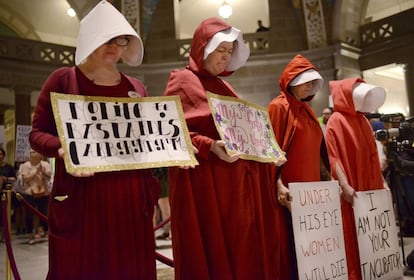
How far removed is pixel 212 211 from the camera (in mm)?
2195

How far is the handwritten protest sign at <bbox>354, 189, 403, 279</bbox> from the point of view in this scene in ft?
9.91

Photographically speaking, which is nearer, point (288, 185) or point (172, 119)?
point (172, 119)

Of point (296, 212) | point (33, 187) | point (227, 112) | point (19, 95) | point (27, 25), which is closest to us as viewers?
point (227, 112)

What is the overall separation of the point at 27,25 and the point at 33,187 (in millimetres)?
10041

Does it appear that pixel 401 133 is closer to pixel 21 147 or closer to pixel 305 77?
pixel 305 77

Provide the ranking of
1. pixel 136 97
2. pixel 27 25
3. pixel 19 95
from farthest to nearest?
pixel 27 25 < pixel 19 95 < pixel 136 97

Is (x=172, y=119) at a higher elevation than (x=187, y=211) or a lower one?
higher

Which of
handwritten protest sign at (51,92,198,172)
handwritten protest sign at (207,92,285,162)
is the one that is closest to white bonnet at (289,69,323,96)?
handwritten protest sign at (207,92,285,162)

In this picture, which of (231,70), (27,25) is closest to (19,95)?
(27,25)

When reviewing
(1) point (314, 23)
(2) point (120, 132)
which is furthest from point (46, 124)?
(1) point (314, 23)

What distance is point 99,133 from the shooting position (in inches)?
75.8

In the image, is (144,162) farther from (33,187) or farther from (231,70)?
(33,187)

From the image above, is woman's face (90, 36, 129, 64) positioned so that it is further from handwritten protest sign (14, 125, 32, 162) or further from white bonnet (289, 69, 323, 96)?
handwritten protest sign (14, 125, 32, 162)

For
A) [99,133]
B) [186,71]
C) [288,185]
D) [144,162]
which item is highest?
[186,71]
